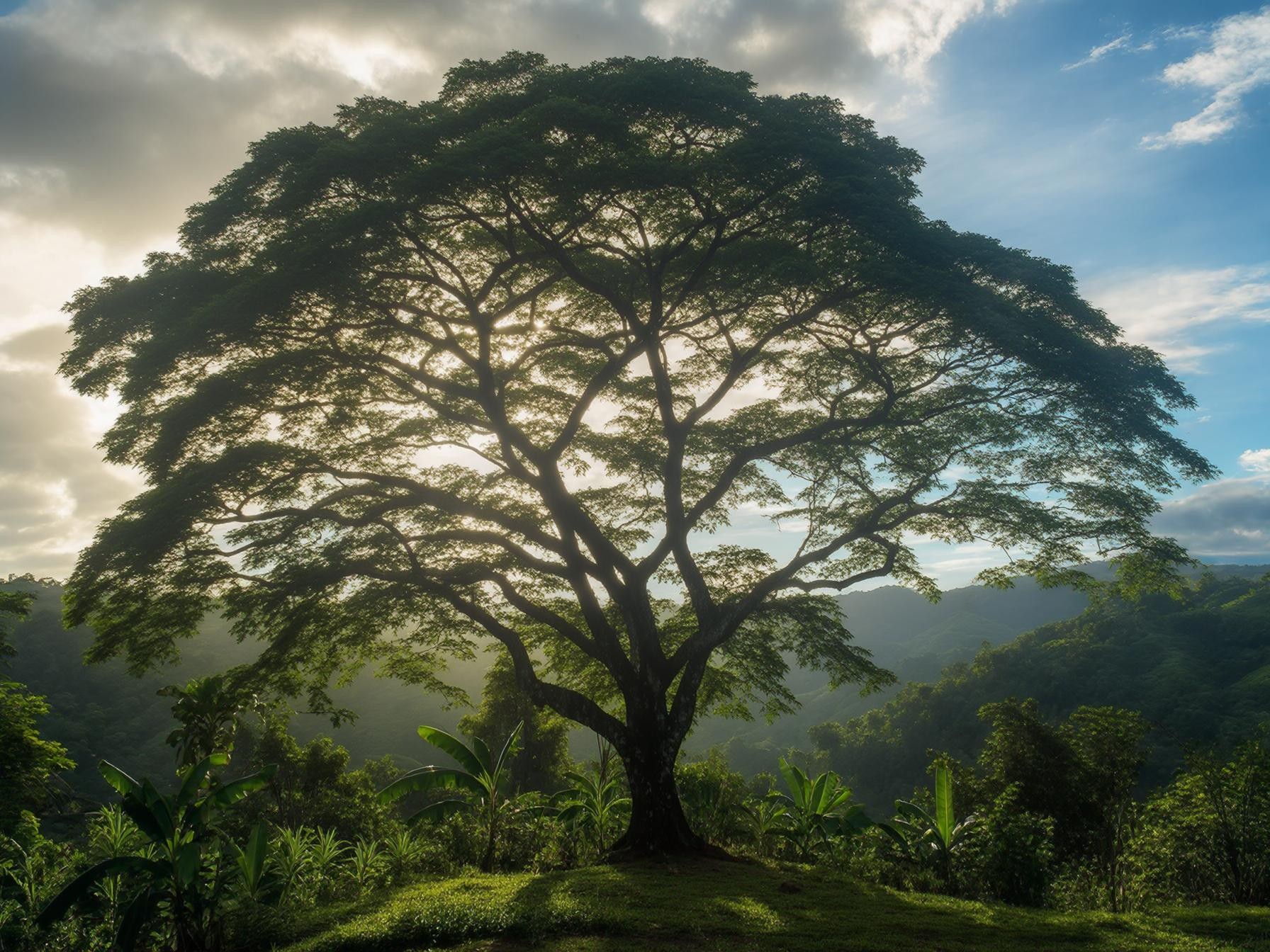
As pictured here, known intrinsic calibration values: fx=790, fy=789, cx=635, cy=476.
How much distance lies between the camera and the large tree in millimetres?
11969

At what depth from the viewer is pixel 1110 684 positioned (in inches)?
2530

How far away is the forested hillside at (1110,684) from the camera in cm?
5825

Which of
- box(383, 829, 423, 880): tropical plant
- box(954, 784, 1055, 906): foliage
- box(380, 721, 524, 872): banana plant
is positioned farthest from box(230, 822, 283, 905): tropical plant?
box(954, 784, 1055, 906): foliage

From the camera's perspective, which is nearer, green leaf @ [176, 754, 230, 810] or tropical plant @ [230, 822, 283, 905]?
green leaf @ [176, 754, 230, 810]

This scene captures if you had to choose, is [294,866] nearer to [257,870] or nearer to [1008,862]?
[257,870]

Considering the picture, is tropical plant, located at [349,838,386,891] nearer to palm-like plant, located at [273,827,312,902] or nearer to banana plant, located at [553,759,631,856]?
palm-like plant, located at [273,827,312,902]

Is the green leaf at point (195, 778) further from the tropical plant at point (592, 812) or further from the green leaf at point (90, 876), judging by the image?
the tropical plant at point (592, 812)

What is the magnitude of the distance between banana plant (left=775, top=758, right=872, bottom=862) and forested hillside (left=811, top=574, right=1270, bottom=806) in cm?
4646

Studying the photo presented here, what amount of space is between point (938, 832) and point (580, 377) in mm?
10858

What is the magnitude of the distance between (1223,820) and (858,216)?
10.7 metres

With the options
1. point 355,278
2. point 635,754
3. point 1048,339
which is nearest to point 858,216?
point 1048,339

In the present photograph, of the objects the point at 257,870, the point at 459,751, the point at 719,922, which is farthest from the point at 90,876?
the point at 459,751

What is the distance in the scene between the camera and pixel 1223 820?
11898 millimetres

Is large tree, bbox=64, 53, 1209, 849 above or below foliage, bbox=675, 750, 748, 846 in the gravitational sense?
above
